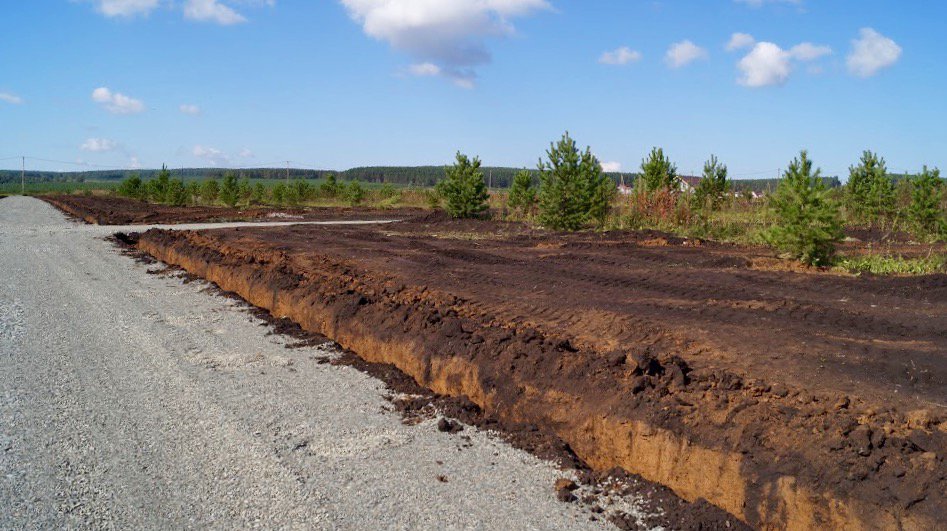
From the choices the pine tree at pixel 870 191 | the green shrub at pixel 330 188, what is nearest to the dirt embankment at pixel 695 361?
the pine tree at pixel 870 191

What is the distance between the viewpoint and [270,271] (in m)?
11.9

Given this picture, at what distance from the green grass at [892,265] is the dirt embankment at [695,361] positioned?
144cm

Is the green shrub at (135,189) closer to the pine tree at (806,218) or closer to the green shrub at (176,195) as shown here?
the green shrub at (176,195)

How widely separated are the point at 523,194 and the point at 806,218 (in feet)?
73.5

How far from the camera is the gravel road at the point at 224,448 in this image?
411 centimetres

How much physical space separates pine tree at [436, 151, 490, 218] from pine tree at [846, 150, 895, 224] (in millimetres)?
15049

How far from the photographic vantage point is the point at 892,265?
12.4 m

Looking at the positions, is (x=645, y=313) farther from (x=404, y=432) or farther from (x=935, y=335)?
(x=404, y=432)

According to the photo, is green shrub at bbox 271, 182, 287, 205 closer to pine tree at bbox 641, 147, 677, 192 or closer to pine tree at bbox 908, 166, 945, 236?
pine tree at bbox 641, 147, 677, 192

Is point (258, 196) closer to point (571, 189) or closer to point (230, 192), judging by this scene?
point (230, 192)

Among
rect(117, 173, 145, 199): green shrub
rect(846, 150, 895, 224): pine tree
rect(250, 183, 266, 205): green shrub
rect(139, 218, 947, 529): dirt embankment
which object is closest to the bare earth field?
rect(139, 218, 947, 529): dirt embankment

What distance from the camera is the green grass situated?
1210 cm

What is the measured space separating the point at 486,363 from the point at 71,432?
3.44 m

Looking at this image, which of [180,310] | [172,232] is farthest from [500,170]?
[180,310]
